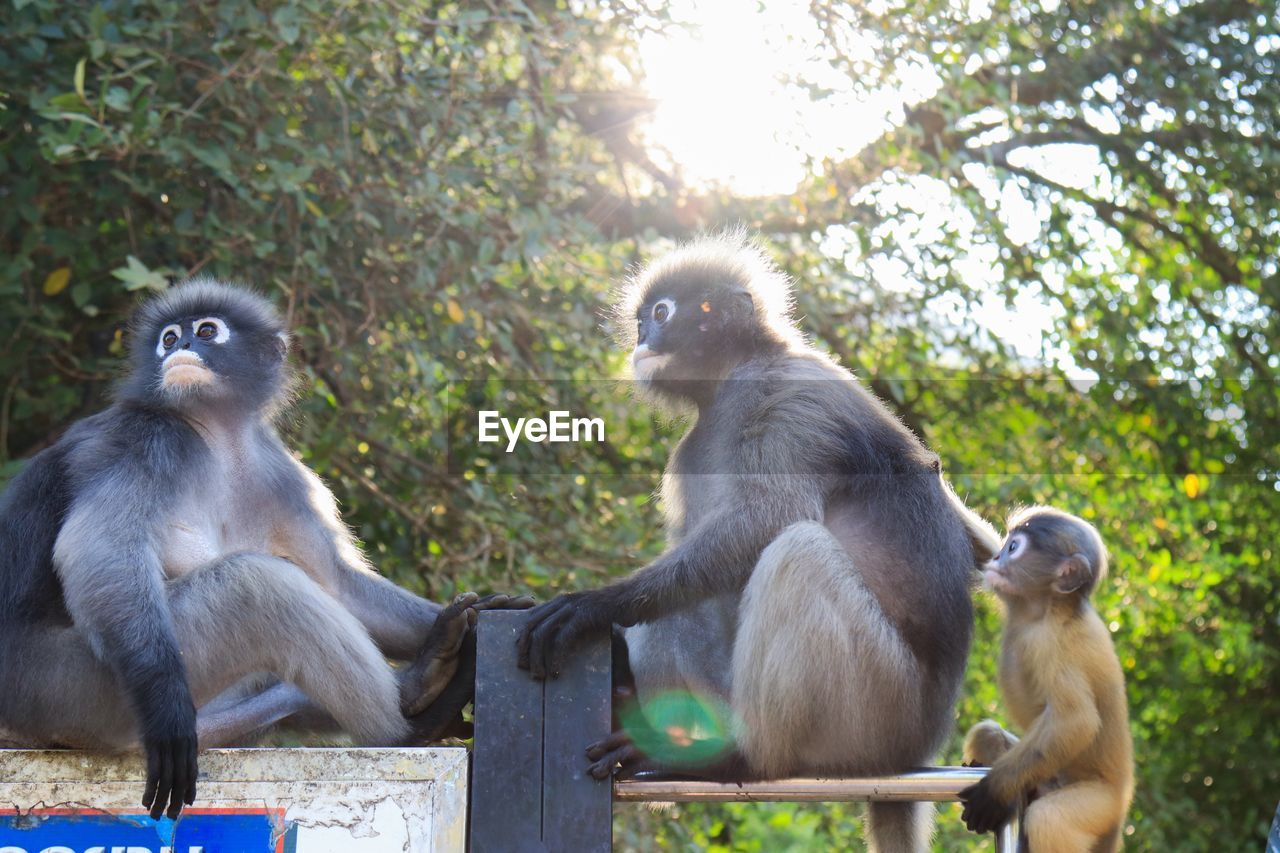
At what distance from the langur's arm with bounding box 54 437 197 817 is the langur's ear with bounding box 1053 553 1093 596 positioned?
1873 millimetres

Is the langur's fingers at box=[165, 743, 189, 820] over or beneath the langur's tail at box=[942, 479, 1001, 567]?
beneath

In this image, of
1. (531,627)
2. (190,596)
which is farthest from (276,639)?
(531,627)

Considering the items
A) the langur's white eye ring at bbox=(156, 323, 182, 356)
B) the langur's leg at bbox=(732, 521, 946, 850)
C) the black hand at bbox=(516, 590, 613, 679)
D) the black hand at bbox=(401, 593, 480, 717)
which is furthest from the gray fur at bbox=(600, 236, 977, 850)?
the langur's white eye ring at bbox=(156, 323, 182, 356)

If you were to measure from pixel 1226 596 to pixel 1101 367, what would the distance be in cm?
237

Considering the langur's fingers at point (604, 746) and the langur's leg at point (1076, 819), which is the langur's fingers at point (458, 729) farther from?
the langur's leg at point (1076, 819)

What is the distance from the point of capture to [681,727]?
338 cm

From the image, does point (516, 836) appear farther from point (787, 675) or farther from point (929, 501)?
point (929, 501)

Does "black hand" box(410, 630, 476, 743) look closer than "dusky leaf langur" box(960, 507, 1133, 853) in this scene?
No

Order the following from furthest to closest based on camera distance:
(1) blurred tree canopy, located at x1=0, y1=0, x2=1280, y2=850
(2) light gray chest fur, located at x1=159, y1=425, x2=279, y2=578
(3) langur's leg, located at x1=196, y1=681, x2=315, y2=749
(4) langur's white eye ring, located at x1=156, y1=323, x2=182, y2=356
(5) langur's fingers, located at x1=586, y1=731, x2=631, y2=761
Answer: (1) blurred tree canopy, located at x1=0, y1=0, x2=1280, y2=850
(4) langur's white eye ring, located at x1=156, y1=323, x2=182, y2=356
(2) light gray chest fur, located at x1=159, y1=425, x2=279, y2=578
(3) langur's leg, located at x1=196, y1=681, x2=315, y2=749
(5) langur's fingers, located at x1=586, y1=731, x2=631, y2=761

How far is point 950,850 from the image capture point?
6.85 metres

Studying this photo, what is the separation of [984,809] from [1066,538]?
0.65 metres

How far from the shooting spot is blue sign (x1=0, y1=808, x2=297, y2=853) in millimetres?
2797

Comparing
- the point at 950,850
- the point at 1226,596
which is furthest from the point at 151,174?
the point at 1226,596

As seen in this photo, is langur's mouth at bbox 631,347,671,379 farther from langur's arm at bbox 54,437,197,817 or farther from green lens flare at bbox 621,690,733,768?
langur's arm at bbox 54,437,197,817
